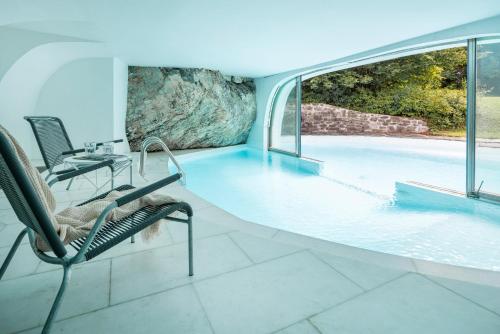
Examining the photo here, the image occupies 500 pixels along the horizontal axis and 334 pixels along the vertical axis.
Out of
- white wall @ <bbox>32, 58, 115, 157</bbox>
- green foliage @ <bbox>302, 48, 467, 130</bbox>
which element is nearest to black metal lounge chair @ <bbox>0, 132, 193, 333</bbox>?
white wall @ <bbox>32, 58, 115, 157</bbox>

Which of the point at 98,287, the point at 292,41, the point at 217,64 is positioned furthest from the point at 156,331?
the point at 217,64

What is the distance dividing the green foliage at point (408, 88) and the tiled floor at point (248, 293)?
584 inches

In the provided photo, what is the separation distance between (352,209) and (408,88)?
1292 centimetres

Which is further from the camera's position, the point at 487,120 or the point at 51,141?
the point at 487,120

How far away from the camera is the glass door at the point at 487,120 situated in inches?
151

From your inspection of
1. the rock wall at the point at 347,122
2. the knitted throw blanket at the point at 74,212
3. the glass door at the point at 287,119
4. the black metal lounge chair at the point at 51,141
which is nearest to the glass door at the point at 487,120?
the knitted throw blanket at the point at 74,212

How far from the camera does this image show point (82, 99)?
6055 millimetres

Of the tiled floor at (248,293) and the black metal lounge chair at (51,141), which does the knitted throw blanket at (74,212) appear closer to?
the tiled floor at (248,293)

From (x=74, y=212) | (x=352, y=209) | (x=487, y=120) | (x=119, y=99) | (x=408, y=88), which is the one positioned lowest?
(x=352, y=209)

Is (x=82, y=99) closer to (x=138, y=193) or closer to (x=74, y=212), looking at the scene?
(x=74, y=212)

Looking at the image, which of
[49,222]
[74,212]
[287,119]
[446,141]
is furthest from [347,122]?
[49,222]

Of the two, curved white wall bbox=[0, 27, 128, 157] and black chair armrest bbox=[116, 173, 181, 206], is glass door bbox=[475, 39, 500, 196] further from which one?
curved white wall bbox=[0, 27, 128, 157]

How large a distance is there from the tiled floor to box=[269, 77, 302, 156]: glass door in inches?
252

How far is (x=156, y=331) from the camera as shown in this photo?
1222 millimetres
